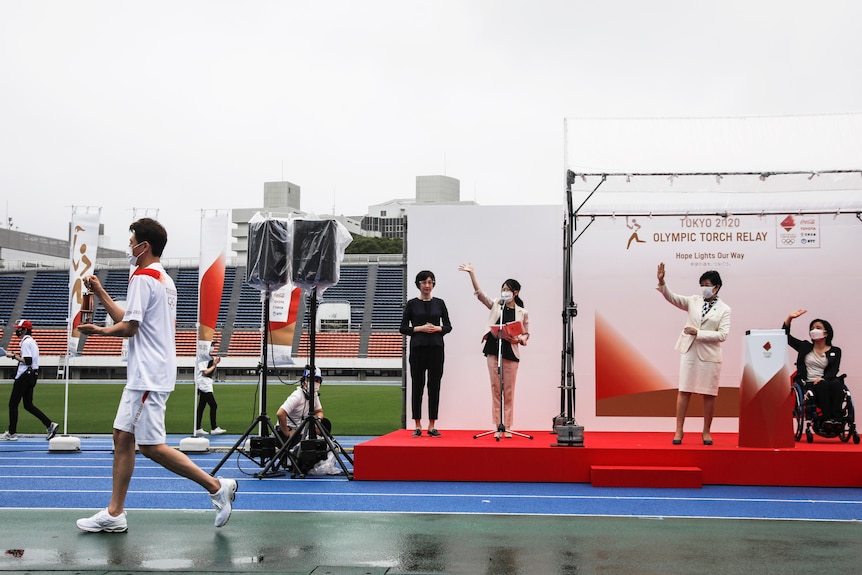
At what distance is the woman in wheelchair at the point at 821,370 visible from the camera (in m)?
8.08

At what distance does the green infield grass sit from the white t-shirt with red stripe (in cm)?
496

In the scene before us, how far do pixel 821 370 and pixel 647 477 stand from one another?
2678 mm

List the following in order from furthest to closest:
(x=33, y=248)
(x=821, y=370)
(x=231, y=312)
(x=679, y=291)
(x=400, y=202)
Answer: (x=400, y=202) → (x=33, y=248) → (x=231, y=312) → (x=679, y=291) → (x=821, y=370)

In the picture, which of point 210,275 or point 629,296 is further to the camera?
point 210,275

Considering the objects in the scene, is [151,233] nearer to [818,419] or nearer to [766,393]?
[766,393]

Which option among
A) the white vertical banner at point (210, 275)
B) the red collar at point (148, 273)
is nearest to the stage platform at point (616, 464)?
the red collar at point (148, 273)

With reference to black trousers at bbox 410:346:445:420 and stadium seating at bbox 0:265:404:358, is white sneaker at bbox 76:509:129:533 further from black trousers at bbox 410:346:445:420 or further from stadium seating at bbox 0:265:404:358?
stadium seating at bbox 0:265:404:358

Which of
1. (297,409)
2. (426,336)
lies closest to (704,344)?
(426,336)

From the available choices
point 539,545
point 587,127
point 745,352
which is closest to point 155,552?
point 539,545

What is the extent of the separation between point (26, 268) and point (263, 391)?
144 feet

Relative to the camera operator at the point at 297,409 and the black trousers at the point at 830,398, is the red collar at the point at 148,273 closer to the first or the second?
the camera operator at the point at 297,409

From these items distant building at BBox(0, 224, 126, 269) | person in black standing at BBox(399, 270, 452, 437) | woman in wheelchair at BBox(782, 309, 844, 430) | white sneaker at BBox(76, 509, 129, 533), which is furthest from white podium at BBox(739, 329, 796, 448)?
distant building at BBox(0, 224, 126, 269)

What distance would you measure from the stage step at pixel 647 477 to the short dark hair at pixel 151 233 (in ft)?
13.6

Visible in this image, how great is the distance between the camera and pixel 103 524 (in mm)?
4652
